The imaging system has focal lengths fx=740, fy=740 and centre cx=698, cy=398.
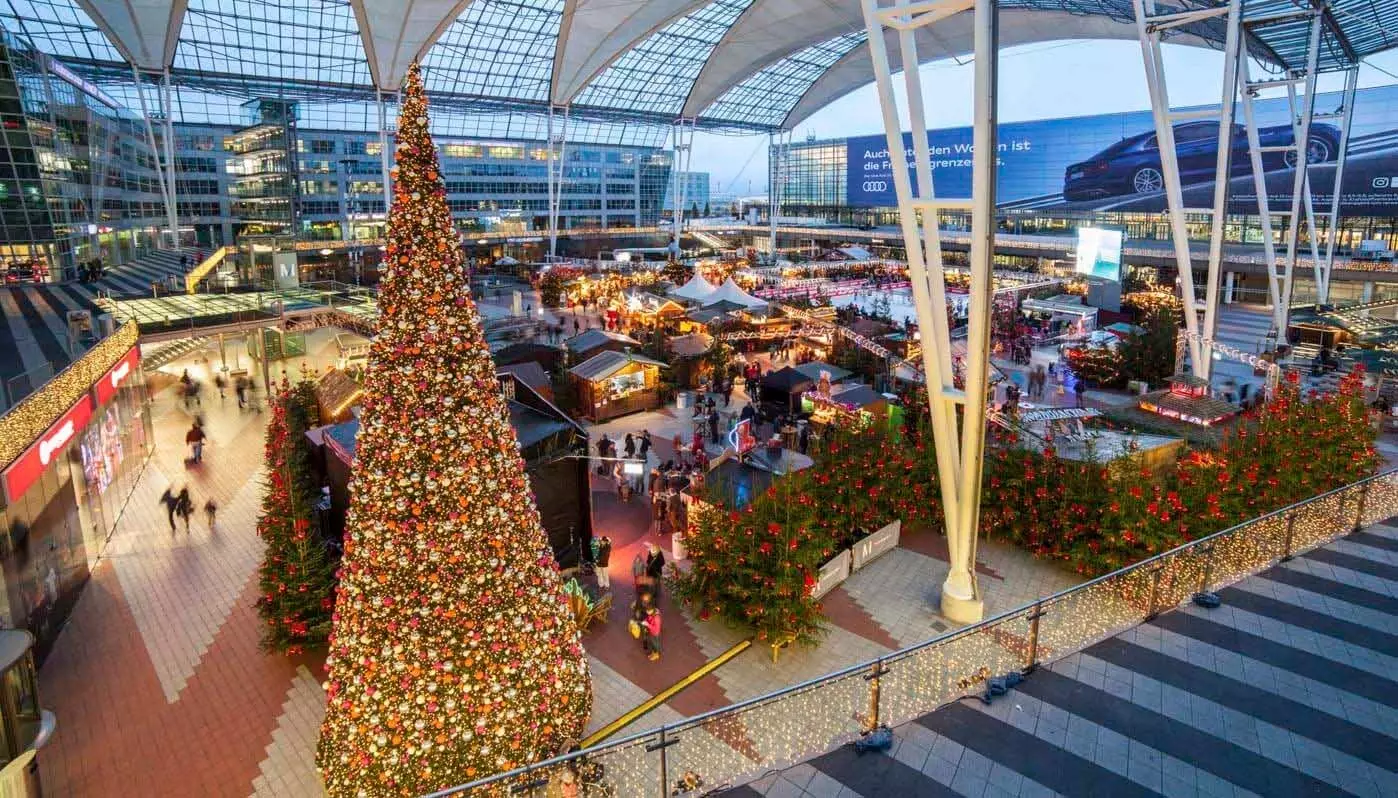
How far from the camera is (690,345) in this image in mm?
22984

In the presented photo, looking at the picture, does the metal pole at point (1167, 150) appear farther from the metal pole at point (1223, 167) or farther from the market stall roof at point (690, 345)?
the market stall roof at point (690, 345)

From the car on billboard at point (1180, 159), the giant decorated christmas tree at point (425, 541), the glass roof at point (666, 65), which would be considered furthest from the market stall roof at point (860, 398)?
the car on billboard at point (1180, 159)

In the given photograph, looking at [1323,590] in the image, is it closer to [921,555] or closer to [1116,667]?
[1116,667]

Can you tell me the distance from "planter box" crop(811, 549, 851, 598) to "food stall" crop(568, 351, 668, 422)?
10.2 metres

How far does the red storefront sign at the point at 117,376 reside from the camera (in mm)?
12586

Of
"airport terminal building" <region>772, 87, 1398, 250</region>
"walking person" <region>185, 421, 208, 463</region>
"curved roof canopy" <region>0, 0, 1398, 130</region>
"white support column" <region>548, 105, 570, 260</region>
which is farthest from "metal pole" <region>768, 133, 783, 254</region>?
"walking person" <region>185, 421, 208, 463</region>

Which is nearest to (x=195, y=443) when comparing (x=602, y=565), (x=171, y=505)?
(x=171, y=505)

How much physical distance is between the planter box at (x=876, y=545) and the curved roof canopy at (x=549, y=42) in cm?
1972

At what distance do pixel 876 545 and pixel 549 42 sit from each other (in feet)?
134

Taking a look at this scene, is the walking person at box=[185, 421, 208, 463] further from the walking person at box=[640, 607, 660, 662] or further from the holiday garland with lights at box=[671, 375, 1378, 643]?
the walking person at box=[640, 607, 660, 662]

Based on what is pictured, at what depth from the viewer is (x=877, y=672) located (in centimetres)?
569

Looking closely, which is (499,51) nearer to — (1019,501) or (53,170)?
(53,170)

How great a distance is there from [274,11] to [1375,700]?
145 ft

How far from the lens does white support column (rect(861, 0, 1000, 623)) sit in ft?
24.4
